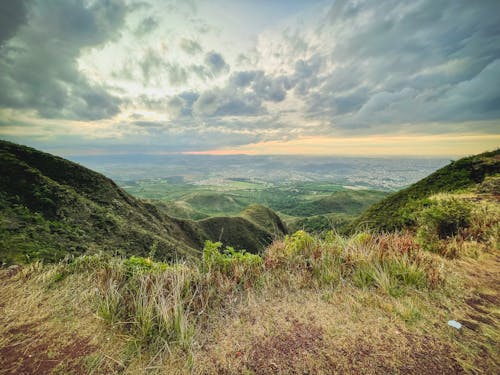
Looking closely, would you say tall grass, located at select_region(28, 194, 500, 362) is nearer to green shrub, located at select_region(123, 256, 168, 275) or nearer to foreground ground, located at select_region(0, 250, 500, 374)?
green shrub, located at select_region(123, 256, 168, 275)

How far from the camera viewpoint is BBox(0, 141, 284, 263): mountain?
1051 centimetres

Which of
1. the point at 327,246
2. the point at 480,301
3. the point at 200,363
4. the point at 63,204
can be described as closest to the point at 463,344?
the point at 480,301

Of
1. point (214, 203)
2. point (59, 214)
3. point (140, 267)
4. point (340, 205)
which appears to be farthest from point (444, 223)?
point (214, 203)

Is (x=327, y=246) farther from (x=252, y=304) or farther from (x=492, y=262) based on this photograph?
(x=492, y=262)

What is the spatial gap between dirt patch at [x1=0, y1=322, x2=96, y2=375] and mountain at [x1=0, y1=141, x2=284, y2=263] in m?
3.13

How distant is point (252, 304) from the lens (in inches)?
130

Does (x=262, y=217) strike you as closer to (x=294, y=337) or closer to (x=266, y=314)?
(x=266, y=314)

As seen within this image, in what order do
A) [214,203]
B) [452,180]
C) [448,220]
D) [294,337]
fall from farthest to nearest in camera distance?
[214,203] < [452,180] < [448,220] < [294,337]

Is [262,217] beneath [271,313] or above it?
beneath

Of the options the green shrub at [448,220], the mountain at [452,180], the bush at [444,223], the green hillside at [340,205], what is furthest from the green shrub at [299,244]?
the green hillside at [340,205]

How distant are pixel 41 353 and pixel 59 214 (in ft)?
70.9

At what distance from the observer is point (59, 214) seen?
17.9 metres

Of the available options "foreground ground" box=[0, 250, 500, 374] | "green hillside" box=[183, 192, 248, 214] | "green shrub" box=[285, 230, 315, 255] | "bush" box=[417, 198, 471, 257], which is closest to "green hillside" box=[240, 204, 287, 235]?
"bush" box=[417, 198, 471, 257]

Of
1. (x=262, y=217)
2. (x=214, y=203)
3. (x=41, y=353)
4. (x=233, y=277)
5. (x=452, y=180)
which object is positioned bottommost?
(x=214, y=203)
